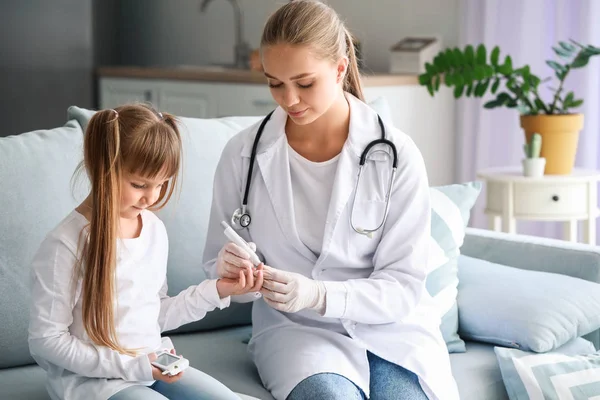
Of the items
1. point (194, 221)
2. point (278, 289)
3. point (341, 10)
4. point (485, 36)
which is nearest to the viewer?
point (278, 289)

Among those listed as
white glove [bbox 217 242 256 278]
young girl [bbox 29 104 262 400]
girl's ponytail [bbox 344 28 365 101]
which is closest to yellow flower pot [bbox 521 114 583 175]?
girl's ponytail [bbox 344 28 365 101]

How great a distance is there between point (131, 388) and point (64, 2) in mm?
3297

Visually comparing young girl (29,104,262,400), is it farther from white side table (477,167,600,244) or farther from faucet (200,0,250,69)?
faucet (200,0,250,69)

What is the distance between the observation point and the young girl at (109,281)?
4.42 ft

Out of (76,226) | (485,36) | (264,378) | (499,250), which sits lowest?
(264,378)

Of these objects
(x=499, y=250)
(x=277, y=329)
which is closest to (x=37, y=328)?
(x=277, y=329)

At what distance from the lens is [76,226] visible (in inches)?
54.4

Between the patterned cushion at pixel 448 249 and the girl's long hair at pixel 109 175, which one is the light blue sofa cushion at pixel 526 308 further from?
the girl's long hair at pixel 109 175

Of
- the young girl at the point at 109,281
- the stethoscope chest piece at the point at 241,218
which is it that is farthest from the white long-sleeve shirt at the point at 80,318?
the stethoscope chest piece at the point at 241,218

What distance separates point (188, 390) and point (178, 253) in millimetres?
524

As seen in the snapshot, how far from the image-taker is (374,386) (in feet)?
5.31

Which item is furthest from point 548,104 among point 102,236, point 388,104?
point 102,236

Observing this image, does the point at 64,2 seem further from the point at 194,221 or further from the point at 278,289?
the point at 278,289

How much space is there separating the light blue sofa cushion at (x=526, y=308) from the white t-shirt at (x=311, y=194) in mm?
485
